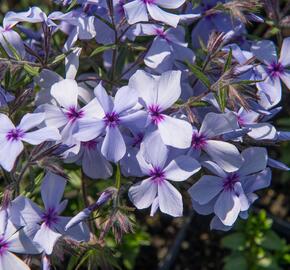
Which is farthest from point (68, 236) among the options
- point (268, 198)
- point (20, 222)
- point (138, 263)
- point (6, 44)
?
point (268, 198)

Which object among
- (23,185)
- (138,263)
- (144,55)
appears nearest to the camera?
(144,55)

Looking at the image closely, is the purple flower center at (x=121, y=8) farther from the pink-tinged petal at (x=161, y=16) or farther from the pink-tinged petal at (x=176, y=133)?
the pink-tinged petal at (x=176, y=133)

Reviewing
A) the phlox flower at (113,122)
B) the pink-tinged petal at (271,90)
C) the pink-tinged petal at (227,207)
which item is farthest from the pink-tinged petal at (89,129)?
the pink-tinged petal at (271,90)

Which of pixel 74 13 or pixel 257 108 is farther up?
pixel 74 13

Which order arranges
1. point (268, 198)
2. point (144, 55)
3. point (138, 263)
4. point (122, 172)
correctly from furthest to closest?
point (268, 198)
point (138, 263)
point (144, 55)
point (122, 172)

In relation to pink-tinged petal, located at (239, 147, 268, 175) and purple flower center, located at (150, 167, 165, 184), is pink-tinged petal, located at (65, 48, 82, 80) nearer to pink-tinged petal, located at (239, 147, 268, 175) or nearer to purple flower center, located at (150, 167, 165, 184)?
purple flower center, located at (150, 167, 165, 184)

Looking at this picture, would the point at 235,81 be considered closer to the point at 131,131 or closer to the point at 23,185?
the point at 131,131
